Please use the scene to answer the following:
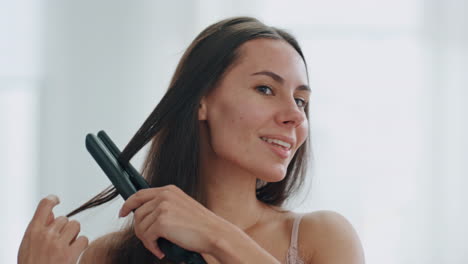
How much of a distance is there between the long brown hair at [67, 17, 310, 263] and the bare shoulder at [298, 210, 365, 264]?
18cm

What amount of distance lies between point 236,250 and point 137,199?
0.45ft

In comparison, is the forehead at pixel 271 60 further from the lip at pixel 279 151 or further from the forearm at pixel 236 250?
the forearm at pixel 236 250

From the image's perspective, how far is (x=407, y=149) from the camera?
215cm

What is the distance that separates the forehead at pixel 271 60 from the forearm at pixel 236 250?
28cm

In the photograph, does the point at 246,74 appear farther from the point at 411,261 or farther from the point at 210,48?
the point at 411,261

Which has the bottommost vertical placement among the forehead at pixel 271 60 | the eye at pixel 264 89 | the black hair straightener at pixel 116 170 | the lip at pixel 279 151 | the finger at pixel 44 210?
the finger at pixel 44 210

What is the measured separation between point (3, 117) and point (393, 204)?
1297 millimetres

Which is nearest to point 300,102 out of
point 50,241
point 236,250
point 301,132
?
point 301,132

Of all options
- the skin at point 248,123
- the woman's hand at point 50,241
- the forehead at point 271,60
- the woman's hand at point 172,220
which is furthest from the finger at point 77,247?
the forehead at point 271,60

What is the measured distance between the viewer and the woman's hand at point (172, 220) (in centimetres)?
76

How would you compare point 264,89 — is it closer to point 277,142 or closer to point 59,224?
point 277,142

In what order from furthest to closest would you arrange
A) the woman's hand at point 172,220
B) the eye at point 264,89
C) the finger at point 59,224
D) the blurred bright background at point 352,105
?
1. the blurred bright background at point 352,105
2. the eye at point 264,89
3. the finger at point 59,224
4. the woman's hand at point 172,220

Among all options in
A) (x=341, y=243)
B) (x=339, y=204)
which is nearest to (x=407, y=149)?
(x=339, y=204)

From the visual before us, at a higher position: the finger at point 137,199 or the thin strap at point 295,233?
A: the finger at point 137,199
